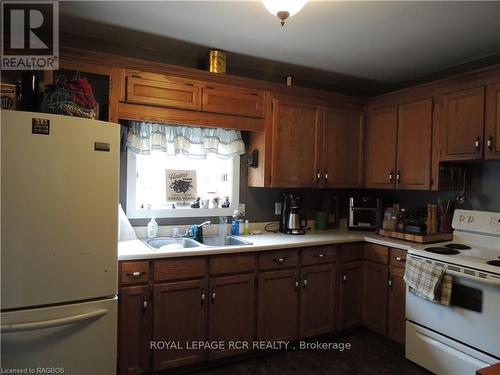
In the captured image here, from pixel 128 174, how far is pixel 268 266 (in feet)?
4.28

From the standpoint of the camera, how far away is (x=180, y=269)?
7.30 feet

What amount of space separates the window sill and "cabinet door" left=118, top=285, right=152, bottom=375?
712mm

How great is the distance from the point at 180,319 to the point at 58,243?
3.19 feet

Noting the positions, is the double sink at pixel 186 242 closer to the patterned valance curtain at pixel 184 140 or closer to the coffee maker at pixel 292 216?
the coffee maker at pixel 292 216

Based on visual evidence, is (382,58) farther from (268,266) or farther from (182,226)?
(182,226)

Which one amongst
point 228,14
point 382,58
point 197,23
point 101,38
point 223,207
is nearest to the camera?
point 228,14

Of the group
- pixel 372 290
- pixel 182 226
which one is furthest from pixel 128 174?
pixel 372 290

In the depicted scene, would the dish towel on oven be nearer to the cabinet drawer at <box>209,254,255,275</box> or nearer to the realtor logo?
the cabinet drawer at <box>209,254,255,275</box>

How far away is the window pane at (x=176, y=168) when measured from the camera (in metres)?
2.72

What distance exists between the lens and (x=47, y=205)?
5.41 ft

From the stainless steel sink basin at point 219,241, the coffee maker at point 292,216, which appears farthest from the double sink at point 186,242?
the coffee maker at point 292,216

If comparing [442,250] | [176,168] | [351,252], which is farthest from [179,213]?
[442,250]

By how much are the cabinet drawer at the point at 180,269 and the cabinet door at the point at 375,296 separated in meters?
1.50

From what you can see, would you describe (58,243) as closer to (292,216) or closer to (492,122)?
(292,216)
